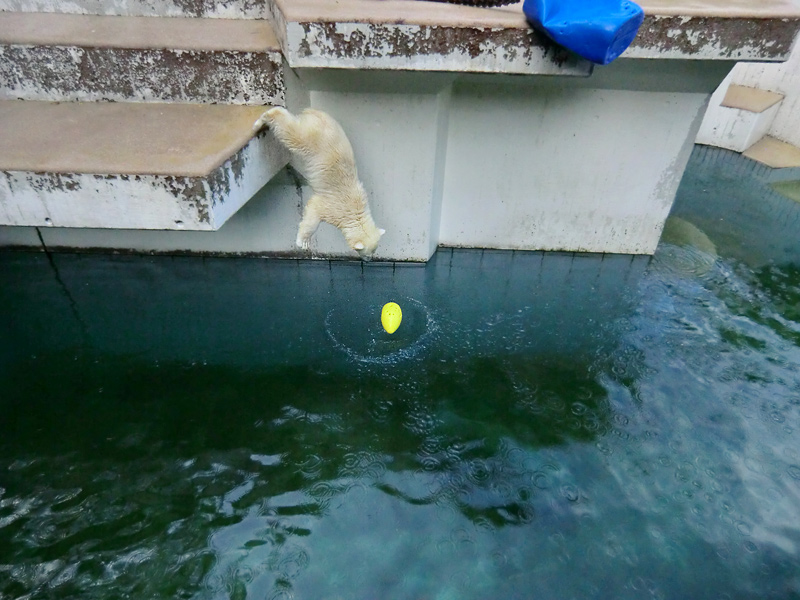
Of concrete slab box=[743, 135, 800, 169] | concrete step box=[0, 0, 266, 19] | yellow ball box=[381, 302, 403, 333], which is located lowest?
yellow ball box=[381, 302, 403, 333]

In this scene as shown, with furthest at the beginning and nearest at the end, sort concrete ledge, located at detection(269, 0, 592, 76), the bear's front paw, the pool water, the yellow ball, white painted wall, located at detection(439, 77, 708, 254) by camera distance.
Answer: white painted wall, located at detection(439, 77, 708, 254)
the yellow ball
the bear's front paw
concrete ledge, located at detection(269, 0, 592, 76)
the pool water

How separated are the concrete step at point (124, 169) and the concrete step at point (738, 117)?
7208mm

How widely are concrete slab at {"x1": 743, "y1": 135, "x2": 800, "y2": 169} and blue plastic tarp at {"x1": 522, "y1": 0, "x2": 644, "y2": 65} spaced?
5960 millimetres

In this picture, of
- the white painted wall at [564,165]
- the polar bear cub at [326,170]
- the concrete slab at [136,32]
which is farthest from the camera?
the white painted wall at [564,165]

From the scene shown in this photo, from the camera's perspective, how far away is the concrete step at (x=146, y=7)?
4.54 meters

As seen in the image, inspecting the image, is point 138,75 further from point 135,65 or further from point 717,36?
point 717,36

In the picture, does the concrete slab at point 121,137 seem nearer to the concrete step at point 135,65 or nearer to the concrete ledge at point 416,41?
the concrete step at point 135,65

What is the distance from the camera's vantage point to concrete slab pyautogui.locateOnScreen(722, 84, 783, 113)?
310 inches

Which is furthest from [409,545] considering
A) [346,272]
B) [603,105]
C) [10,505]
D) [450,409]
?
[603,105]

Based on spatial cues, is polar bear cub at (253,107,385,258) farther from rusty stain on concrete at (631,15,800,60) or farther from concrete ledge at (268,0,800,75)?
rusty stain on concrete at (631,15,800,60)

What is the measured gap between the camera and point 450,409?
13.3 feet

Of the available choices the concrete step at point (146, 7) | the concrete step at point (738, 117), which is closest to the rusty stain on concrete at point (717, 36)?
the concrete step at point (146, 7)

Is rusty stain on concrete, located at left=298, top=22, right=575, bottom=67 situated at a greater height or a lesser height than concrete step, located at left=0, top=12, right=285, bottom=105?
Answer: greater

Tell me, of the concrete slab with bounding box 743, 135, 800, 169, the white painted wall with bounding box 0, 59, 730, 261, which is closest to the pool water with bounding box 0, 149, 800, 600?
the white painted wall with bounding box 0, 59, 730, 261
